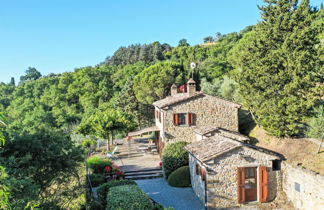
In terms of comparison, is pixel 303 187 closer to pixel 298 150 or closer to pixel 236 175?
pixel 236 175

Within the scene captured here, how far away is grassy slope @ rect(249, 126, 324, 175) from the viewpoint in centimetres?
1409

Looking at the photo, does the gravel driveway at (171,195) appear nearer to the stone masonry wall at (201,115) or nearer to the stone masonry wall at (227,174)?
the stone masonry wall at (227,174)

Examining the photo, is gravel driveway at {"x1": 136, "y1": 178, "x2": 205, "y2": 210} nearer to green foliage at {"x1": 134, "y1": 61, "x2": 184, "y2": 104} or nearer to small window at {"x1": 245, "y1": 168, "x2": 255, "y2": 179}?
small window at {"x1": 245, "y1": 168, "x2": 255, "y2": 179}

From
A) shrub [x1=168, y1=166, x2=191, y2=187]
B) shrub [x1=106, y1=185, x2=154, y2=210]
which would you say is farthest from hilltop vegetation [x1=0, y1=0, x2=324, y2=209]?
shrub [x1=168, y1=166, x2=191, y2=187]

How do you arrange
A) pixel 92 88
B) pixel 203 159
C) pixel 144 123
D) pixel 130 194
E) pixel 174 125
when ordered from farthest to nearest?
pixel 92 88 → pixel 144 123 → pixel 174 125 → pixel 203 159 → pixel 130 194

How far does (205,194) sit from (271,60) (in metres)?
11.6

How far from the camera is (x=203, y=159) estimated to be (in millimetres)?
13297

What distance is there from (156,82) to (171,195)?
28.6 m

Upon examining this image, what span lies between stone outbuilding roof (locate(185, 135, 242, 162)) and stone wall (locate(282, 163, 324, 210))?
331 centimetres

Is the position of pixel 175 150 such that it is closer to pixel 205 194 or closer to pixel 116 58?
pixel 205 194

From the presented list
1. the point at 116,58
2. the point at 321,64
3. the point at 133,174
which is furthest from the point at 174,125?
the point at 116,58

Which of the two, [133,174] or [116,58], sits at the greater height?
[116,58]

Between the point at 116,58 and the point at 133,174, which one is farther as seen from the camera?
the point at 116,58

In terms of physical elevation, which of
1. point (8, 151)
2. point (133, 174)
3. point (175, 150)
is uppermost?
point (8, 151)
